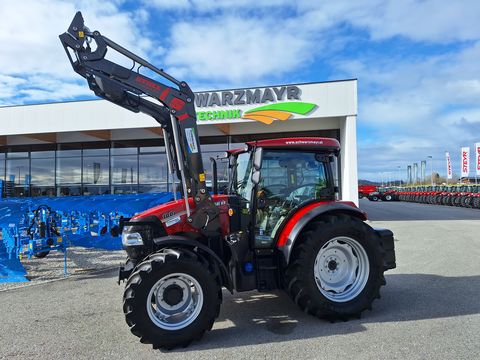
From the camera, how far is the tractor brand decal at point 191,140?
4645 millimetres

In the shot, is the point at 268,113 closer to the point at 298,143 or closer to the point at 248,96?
the point at 248,96

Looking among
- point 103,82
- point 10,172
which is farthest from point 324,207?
point 10,172

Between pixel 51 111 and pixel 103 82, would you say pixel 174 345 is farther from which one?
pixel 51 111

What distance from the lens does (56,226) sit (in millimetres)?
9492

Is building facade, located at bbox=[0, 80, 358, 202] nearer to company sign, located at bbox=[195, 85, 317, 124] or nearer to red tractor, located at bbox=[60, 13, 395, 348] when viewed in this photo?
company sign, located at bbox=[195, 85, 317, 124]

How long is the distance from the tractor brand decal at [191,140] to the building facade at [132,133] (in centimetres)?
→ 1113

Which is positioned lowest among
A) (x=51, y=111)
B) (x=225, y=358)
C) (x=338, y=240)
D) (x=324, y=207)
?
(x=225, y=358)

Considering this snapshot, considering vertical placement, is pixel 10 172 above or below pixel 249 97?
below

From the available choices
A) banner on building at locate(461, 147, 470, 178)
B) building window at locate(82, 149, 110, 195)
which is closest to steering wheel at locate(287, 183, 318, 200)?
building window at locate(82, 149, 110, 195)

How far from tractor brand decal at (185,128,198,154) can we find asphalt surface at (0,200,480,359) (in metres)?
2.04

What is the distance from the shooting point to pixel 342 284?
4.96 meters

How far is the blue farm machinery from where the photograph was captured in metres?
7.57

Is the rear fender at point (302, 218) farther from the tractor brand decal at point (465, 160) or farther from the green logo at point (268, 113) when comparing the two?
the tractor brand decal at point (465, 160)

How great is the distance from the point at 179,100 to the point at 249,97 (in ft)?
37.8
